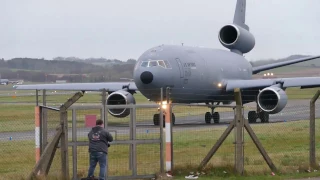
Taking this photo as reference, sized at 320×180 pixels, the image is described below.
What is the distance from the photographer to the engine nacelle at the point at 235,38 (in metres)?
43.3

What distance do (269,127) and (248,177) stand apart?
14223 millimetres

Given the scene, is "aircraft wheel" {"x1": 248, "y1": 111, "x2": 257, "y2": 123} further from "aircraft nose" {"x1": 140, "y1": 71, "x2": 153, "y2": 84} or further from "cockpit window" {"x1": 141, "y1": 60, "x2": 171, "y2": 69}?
"aircraft nose" {"x1": 140, "y1": 71, "x2": 153, "y2": 84}

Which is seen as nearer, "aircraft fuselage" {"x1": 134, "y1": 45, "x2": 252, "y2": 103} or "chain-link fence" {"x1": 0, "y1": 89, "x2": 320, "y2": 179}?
"chain-link fence" {"x1": 0, "y1": 89, "x2": 320, "y2": 179}

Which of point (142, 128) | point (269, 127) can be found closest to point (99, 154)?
point (142, 128)

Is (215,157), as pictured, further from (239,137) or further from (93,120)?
(93,120)

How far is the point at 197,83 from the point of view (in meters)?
36.3

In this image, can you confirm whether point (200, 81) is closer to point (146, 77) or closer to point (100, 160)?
point (146, 77)

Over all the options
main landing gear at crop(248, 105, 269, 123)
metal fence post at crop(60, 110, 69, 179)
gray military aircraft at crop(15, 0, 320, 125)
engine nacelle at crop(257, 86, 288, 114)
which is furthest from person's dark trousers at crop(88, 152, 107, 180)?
main landing gear at crop(248, 105, 269, 123)

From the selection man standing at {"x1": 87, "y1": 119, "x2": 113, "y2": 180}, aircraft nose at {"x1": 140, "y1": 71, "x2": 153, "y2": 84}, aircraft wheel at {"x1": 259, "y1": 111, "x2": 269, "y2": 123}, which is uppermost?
aircraft nose at {"x1": 140, "y1": 71, "x2": 153, "y2": 84}

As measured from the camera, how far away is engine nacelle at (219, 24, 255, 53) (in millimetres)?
43344

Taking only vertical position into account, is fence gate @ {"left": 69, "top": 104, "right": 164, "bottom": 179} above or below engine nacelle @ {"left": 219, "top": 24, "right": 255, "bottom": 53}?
below

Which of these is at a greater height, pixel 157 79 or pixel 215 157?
pixel 157 79

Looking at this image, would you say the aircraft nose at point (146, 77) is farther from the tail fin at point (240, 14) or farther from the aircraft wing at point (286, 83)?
the tail fin at point (240, 14)

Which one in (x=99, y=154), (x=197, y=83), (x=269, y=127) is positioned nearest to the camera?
(x=99, y=154)
